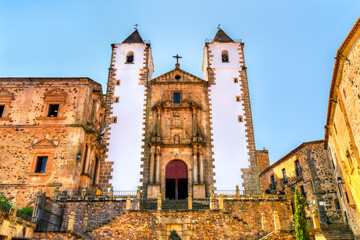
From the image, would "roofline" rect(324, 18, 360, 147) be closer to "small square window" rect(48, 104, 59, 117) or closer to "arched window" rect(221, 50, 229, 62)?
"arched window" rect(221, 50, 229, 62)

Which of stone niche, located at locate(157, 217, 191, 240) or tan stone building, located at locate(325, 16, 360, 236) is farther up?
tan stone building, located at locate(325, 16, 360, 236)

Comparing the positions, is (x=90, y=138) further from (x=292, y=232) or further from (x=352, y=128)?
(x=352, y=128)

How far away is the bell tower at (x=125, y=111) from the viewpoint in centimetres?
2134

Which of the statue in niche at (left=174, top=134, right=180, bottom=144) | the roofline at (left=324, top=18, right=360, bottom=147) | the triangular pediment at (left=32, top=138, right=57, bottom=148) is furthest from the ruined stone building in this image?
the roofline at (left=324, top=18, right=360, bottom=147)

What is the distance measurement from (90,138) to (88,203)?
15.7 ft

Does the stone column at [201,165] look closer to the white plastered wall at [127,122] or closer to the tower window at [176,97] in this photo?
the white plastered wall at [127,122]

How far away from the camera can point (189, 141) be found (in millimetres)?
22422

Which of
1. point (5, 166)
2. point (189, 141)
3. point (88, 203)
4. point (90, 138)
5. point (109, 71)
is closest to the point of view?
point (88, 203)

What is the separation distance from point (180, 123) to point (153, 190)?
5529 millimetres

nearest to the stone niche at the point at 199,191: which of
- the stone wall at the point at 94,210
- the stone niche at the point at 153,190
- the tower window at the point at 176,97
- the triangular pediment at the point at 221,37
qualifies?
the stone niche at the point at 153,190

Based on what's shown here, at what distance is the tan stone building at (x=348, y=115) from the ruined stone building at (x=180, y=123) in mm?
6108

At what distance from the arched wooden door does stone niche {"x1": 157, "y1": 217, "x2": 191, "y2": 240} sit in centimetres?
606

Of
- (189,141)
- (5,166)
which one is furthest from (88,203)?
(189,141)

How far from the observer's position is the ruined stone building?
2133 centimetres
